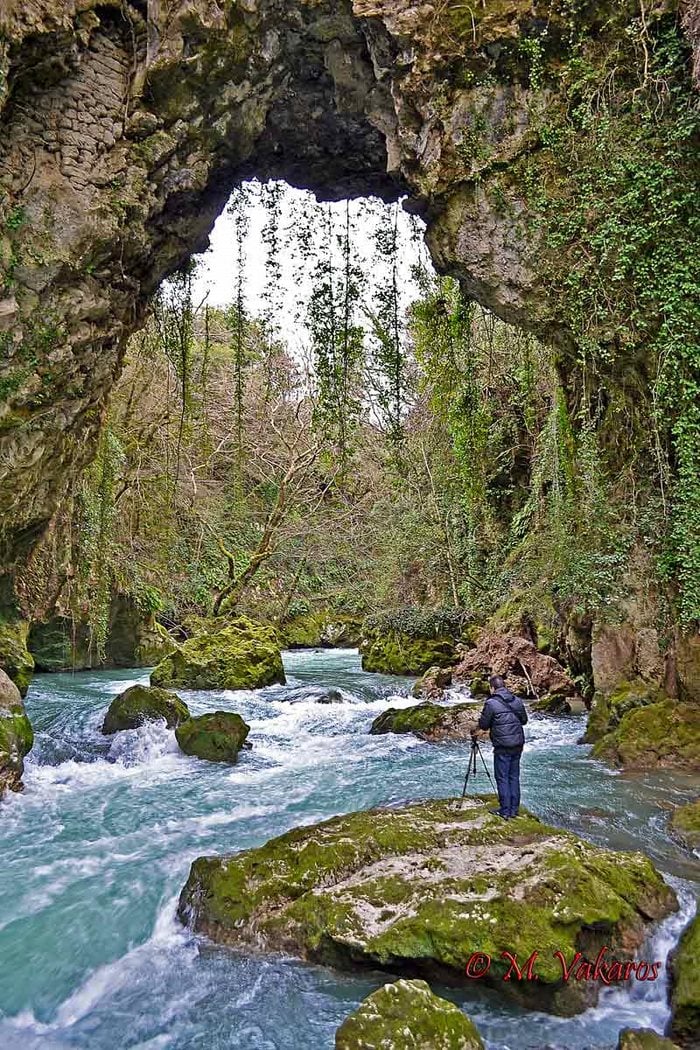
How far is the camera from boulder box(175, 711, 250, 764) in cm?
849

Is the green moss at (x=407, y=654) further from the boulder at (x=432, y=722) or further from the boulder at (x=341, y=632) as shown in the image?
the boulder at (x=341, y=632)

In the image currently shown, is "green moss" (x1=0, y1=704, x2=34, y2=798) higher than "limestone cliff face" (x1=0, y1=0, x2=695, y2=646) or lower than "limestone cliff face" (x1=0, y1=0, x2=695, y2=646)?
lower

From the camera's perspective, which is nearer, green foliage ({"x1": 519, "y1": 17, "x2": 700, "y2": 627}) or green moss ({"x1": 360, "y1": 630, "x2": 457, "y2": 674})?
green foliage ({"x1": 519, "y1": 17, "x2": 700, "y2": 627})

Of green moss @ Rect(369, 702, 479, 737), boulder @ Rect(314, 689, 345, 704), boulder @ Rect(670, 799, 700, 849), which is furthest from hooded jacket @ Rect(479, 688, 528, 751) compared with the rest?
boulder @ Rect(314, 689, 345, 704)

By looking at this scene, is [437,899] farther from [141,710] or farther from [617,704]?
[141,710]

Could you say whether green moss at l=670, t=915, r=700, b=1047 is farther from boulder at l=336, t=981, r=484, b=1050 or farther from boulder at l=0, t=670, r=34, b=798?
boulder at l=0, t=670, r=34, b=798

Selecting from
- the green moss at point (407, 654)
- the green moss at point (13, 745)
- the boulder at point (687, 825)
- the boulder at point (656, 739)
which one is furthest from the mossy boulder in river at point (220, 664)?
the boulder at point (687, 825)

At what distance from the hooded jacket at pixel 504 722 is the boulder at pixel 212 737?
14.1 feet

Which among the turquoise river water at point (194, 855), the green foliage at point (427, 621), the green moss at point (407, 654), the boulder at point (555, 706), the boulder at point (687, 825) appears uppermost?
the green foliage at point (427, 621)

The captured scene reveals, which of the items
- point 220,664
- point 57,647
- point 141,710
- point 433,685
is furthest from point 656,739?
point 57,647

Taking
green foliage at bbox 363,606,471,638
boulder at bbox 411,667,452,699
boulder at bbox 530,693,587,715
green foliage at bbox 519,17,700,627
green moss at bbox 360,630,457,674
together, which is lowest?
boulder at bbox 530,693,587,715

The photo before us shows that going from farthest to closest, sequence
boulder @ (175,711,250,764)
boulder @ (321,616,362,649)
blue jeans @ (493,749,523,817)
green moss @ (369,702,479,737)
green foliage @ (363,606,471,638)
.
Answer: boulder @ (321,616,362,649) < green foliage @ (363,606,471,638) < green moss @ (369,702,479,737) < boulder @ (175,711,250,764) < blue jeans @ (493,749,523,817)

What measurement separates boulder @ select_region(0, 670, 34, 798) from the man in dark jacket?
492cm

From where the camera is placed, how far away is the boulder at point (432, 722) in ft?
30.6
